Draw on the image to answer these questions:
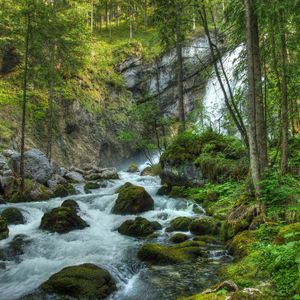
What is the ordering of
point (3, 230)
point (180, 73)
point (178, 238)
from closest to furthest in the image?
point (178, 238), point (3, 230), point (180, 73)

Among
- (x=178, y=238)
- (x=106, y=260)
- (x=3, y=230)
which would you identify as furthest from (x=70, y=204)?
(x=106, y=260)

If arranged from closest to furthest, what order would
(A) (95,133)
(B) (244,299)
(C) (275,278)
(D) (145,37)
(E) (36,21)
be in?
(B) (244,299) < (C) (275,278) < (E) (36,21) < (A) (95,133) < (D) (145,37)

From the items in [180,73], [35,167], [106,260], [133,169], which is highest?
[180,73]

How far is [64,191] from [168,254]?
446 inches

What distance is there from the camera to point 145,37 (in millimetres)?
47188

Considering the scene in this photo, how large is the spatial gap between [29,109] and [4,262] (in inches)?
801

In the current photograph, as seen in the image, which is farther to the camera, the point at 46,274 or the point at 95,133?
the point at 95,133

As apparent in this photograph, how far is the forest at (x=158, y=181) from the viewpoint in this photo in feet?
25.7

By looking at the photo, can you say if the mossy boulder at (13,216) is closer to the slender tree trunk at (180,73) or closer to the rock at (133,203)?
the rock at (133,203)

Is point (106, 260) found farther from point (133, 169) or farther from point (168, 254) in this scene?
point (133, 169)

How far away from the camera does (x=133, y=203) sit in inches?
615

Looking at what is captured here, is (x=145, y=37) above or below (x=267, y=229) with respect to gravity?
above

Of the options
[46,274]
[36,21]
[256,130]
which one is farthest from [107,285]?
[36,21]

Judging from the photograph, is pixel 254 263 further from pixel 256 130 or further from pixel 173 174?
pixel 173 174
